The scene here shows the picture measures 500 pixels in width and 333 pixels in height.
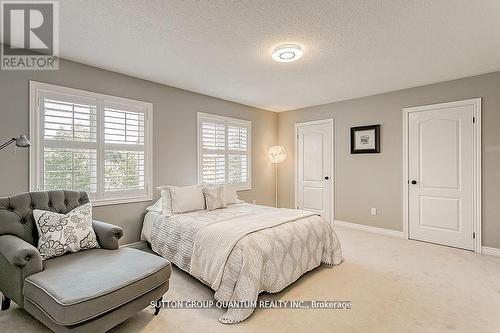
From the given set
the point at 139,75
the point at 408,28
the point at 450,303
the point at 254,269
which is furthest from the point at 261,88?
the point at 450,303

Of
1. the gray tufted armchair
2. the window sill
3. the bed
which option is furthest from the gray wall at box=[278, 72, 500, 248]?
the gray tufted armchair

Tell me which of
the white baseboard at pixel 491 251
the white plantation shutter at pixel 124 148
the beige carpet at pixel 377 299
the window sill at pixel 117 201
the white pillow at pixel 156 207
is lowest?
the beige carpet at pixel 377 299

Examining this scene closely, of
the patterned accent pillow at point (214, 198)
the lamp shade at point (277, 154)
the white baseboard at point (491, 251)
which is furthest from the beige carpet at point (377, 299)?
the lamp shade at point (277, 154)

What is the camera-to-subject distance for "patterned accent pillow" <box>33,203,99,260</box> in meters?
2.13

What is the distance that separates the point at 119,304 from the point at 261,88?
3384mm

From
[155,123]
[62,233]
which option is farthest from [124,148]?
[62,233]

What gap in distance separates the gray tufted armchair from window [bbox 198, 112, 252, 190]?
7.43 ft

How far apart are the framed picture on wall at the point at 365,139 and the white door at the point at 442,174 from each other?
0.49 metres

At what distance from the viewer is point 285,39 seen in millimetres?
2521

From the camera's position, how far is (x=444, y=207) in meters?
3.85

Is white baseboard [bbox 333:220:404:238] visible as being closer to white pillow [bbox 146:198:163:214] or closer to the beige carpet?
A: the beige carpet

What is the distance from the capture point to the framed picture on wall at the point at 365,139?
446cm

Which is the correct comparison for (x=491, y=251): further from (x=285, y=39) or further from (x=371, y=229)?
(x=285, y=39)

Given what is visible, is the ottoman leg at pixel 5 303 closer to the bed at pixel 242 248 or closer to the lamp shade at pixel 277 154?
the bed at pixel 242 248
